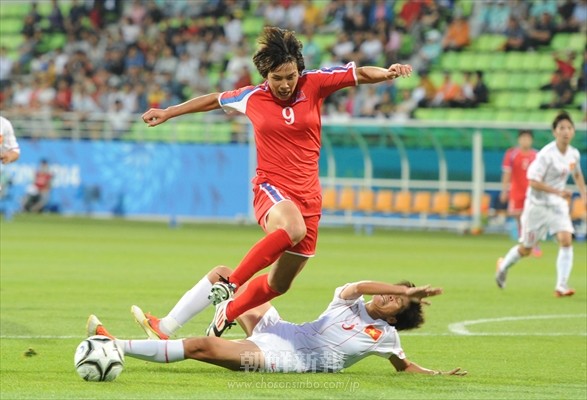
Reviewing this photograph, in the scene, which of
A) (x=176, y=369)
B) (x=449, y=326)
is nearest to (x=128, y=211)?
(x=449, y=326)

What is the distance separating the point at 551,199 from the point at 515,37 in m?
13.8

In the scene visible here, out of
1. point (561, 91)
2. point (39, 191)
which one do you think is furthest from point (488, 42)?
point (39, 191)

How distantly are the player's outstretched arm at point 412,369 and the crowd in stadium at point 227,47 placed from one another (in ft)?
62.6

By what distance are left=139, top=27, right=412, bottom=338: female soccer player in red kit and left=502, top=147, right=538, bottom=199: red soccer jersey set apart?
13.1 m

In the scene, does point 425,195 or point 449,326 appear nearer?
point 449,326

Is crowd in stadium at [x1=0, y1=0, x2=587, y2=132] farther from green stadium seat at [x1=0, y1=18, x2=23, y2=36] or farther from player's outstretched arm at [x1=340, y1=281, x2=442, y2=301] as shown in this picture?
player's outstretched arm at [x1=340, y1=281, x2=442, y2=301]

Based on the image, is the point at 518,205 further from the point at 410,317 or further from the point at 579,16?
the point at 410,317

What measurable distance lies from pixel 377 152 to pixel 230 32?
778 cm

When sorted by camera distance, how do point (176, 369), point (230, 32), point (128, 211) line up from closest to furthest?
point (176, 369) → point (128, 211) → point (230, 32)

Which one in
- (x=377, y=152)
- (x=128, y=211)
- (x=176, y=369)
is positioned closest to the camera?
(x=176, y=369)

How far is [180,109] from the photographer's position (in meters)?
9.19

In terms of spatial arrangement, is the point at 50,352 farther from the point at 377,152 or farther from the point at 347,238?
the point at 377,152

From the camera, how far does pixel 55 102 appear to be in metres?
34.3

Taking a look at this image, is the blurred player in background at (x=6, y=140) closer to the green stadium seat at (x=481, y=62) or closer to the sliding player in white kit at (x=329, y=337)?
the sliding player in white kit at (x=329, y=337)
